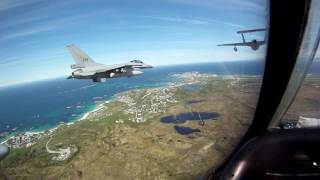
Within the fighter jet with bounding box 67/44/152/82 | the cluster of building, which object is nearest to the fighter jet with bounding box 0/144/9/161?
the fighter jet with bounding box 67/44/152/82

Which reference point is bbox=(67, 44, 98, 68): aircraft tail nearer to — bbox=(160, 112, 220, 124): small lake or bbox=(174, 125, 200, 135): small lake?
bbox=(160, 112, 220, 124): small lake

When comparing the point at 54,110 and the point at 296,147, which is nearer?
the point at 296,147

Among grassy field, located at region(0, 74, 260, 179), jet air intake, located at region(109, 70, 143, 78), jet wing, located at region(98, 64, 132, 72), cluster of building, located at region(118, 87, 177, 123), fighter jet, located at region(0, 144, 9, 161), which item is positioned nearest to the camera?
fighter jet, located at region(0, 144, 9, 161)

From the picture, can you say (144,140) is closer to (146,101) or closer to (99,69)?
(146,101)

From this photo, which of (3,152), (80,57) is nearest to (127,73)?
(80,57)

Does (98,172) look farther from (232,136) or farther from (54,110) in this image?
(232,136)

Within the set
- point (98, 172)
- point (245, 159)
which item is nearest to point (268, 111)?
point (245, 159)
